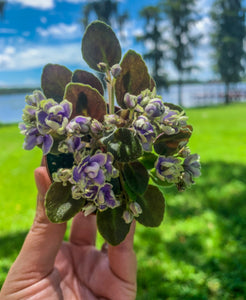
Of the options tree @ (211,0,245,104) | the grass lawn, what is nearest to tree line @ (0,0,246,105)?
tree @ (211,0,245,104)

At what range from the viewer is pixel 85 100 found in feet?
3.56

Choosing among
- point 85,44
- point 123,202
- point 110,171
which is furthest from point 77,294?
point 85,44

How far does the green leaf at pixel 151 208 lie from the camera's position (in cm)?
119

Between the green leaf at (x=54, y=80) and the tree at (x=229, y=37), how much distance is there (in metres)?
25.4

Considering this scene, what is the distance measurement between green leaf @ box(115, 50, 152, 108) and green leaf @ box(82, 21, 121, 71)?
69mm

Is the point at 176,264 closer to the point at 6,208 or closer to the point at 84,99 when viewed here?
the point at 84,99

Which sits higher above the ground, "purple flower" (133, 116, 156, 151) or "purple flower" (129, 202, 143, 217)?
Result: "purple flower" (133, 116, 156, 151)

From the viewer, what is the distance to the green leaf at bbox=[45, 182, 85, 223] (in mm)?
1088

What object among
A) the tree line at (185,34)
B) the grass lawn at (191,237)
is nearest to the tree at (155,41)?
the tree line at (185,34)

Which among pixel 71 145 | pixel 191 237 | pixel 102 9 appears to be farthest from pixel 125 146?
pixel 102 9

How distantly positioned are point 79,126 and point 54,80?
33cm

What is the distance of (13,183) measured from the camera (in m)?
5.04

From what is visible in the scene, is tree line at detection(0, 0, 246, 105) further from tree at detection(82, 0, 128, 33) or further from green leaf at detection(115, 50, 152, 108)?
green leaf at detection(115, 50, 152, 108)

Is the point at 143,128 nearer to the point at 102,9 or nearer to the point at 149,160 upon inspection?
the point at 149,160
